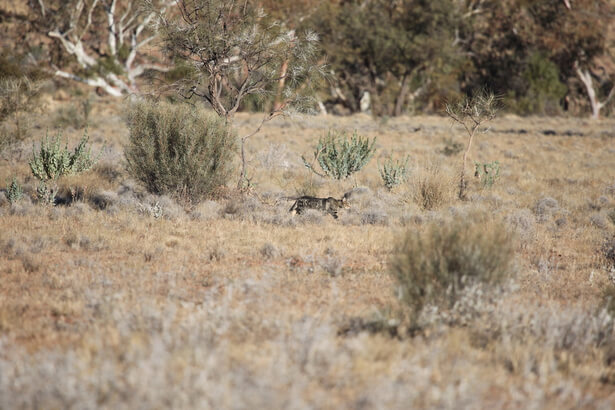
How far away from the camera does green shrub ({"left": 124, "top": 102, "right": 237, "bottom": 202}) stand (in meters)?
9.23

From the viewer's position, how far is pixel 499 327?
4270 millimetres

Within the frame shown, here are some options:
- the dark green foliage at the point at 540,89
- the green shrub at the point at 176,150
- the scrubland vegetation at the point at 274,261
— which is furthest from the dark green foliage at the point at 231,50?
the dark green foliage at the point at 540,89

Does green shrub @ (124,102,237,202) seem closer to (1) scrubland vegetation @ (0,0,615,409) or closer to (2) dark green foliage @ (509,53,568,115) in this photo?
(1) scrubland vegetation @ (0,0,615,409)

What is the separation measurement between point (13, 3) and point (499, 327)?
4355cm

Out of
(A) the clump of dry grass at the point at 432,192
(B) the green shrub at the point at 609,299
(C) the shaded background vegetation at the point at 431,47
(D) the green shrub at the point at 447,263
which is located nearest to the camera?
(D) the green shrub at the point at 447,263

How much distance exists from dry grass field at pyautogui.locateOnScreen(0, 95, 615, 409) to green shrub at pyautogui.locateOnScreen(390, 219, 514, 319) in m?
0.15

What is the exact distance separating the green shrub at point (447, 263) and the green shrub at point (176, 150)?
556cm

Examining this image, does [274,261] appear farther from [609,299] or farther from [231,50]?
[231,50]

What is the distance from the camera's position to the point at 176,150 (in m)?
9.20

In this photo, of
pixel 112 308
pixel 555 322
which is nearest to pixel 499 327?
pixel 555 322

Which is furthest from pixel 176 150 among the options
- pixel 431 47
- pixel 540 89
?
Answer: pixel 540 89

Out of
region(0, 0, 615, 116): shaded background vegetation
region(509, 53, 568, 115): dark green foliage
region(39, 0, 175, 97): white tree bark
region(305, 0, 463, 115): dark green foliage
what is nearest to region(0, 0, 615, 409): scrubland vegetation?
region(39, 0, 175, 97): white tree bark

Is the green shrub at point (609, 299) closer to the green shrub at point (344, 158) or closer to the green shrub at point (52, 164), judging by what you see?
the green shrub at point (344, 158)

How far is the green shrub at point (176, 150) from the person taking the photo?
9227 mm
